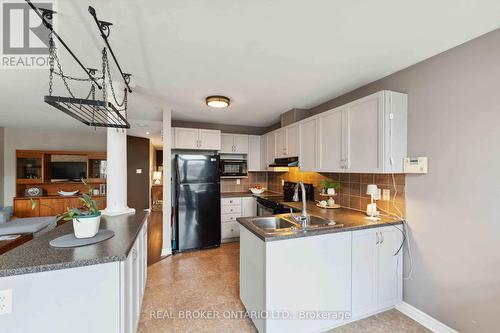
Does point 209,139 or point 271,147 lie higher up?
point 209,139

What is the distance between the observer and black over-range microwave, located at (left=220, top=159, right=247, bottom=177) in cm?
421

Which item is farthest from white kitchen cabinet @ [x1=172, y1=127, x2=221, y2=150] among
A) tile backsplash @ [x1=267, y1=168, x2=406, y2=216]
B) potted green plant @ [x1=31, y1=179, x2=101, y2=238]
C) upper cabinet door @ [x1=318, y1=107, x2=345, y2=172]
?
potted green plant @ [x1=31, y1=179, x2=101, y2=238]

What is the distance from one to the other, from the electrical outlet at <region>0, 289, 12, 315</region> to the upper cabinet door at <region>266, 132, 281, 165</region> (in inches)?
133

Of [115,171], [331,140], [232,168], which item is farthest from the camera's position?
[232,168]

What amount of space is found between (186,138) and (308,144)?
2232 millimetres

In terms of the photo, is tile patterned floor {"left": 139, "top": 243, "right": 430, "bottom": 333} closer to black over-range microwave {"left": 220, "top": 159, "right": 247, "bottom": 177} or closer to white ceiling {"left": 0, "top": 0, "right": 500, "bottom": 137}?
black over-range microwave {"left": 220, "top": 159, "right": 247, "bottom": 177}

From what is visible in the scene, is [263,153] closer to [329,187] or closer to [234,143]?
[234,143]

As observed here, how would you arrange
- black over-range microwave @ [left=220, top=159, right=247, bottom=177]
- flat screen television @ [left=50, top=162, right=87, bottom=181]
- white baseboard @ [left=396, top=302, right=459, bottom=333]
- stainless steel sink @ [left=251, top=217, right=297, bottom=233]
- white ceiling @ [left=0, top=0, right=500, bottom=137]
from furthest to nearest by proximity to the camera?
flat screen television @ [left=50, top=162, right=87, bottom=181], black over-range microwave @ [left=220, top=159, right=247, bottom=177], stainless steel sink @ [left=251, top=217, right=297, bottom=233], white baseboard @ [left=396, top=302, right=459, bottom=333], white ceiling @ [left=0, top=0, right=500, bottom=137]

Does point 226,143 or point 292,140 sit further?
point 226,143

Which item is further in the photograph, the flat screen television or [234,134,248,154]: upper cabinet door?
the flat screen television

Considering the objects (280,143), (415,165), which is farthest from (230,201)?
(415,165)

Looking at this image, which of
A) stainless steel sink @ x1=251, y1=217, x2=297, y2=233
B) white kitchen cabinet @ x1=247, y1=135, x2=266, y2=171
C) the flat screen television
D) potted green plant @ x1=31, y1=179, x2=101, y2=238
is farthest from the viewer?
the flat screen television

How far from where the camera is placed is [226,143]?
4309mm

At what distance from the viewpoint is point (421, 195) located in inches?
76.1
